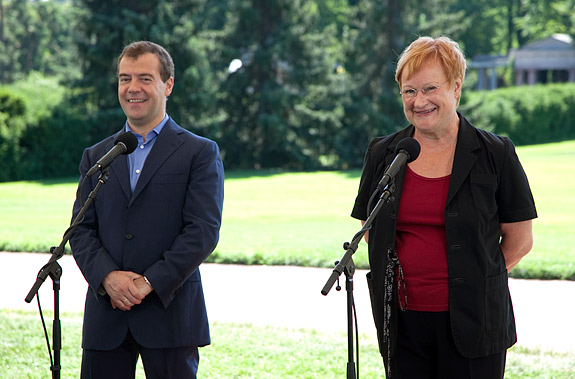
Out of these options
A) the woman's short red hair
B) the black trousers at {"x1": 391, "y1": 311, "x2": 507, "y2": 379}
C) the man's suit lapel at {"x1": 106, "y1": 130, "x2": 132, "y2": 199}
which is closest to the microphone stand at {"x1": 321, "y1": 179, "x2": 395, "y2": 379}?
the black trousers at {"x1": 391, "y1": 311, "x2": 507, "y2": 379}

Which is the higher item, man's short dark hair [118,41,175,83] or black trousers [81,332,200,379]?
man's short dark hair [118,41,175,83]

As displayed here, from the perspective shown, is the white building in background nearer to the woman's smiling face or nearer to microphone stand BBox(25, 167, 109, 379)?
the woman's smiling face

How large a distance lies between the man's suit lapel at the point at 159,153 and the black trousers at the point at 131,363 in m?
0.76

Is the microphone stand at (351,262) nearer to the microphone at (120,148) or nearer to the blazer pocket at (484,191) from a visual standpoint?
the blazer pocket at (484,191)

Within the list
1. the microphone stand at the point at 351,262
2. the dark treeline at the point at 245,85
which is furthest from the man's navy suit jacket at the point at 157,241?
the dark treeline at the point at 245,85

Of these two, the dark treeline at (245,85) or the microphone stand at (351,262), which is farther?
the dark treeline at (245,85)

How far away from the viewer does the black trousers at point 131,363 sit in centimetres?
410

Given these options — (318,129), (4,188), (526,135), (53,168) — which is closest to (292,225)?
(4,188)

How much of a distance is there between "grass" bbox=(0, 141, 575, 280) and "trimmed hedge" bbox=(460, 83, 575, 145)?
923 centimetres

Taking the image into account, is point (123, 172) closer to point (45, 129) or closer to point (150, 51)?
point (150, 51)

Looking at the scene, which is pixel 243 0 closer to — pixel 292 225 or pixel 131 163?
pixel 292 225

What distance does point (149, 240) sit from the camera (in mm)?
4168

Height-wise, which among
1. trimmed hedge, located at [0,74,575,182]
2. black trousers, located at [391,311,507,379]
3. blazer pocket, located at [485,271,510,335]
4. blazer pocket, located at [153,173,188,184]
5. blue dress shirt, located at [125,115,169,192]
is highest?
blue dress shirt, located at [125,115,169,192]

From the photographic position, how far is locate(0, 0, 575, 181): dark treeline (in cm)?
2898
